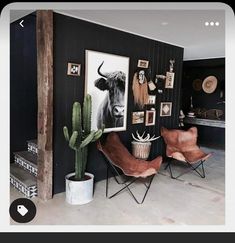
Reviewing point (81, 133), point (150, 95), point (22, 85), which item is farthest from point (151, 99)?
point (22, 85)

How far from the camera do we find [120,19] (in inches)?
125

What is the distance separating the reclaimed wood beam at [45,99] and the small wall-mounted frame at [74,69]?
309 mm

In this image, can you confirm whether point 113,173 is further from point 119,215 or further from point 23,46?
point 23,46

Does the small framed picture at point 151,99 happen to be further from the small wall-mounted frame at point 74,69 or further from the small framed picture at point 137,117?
the small wall-mounted frame at point 74,69

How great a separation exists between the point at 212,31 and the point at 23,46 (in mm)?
2946

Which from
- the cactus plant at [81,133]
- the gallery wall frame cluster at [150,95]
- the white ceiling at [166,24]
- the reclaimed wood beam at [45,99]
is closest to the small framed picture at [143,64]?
the gallery wall frame cluster at [150,95]

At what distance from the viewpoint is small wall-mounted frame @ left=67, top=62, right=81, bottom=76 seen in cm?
315

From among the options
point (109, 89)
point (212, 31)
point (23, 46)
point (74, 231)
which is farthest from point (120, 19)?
point (74, 231)

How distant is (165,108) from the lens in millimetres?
4754

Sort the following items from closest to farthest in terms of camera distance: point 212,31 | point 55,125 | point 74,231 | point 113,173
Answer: point 74,231 < point 55,125 < point 212,31 < point 113,173

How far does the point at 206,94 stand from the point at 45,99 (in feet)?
16.8

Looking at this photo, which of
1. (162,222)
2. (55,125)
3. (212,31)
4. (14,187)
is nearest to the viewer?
(162,222)

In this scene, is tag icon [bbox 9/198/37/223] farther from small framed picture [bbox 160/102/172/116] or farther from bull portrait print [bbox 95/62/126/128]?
small framed picture [bbox 160/102/172/116]

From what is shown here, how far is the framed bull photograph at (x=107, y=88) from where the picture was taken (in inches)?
135
